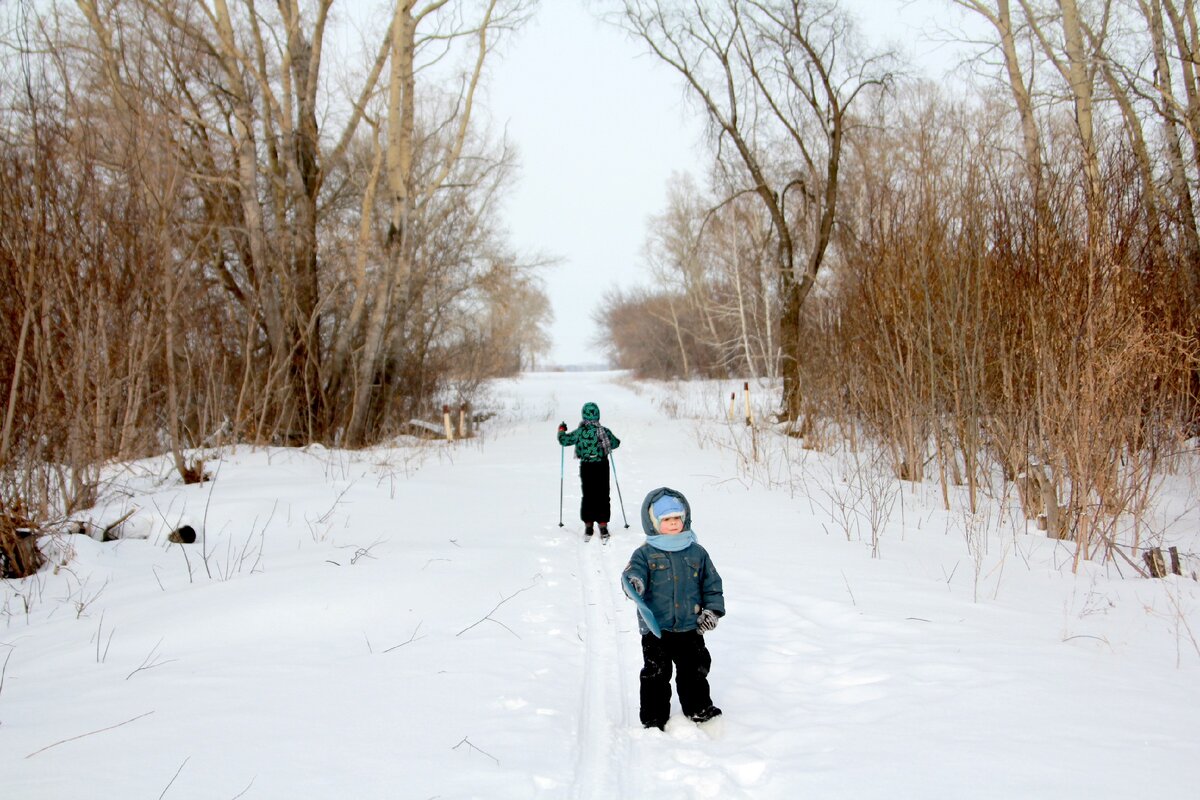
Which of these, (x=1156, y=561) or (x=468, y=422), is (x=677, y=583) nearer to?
(x=1156, y=561)

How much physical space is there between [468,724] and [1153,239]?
7.57 m

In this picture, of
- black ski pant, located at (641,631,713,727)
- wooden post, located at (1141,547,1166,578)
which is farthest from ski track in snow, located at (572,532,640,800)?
wooden post, located at (1141,547,1166,578)

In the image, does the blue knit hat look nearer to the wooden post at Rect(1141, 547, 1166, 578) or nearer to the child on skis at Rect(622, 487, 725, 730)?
the child on skis at Rect(622, 487, 725, 730)

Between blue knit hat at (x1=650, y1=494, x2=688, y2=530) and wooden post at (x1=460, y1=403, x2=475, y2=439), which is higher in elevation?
blue knit hat at (x1=650, y1=494, x2=688, y2=530)

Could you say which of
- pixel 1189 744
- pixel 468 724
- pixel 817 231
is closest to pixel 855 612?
pixel 1189 744

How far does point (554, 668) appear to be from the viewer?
3.93 metres

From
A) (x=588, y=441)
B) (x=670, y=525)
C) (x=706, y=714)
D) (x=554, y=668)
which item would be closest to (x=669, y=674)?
(x=706, y=714)

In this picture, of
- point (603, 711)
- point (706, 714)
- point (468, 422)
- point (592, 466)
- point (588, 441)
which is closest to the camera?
point (706, 714)

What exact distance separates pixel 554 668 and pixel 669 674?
2.83 ft

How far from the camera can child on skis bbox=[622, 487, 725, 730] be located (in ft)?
10.9

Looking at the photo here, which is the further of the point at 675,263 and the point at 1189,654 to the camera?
the point at 675,263

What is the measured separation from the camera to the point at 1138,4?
10.9 m

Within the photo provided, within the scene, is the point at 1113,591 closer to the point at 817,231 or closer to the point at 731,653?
the point at 731,653

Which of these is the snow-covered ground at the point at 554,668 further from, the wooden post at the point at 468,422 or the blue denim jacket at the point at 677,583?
the wooden post at the point at 468,422
